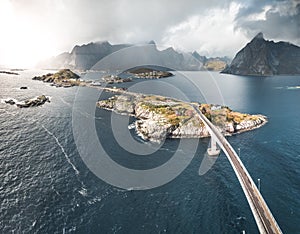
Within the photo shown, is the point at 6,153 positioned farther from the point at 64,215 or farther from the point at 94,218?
the point at 94,218

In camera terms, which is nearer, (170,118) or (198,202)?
(198,202)

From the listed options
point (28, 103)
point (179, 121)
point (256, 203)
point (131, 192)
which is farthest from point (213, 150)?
point (28, 103)

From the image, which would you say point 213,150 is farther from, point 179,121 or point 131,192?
point 131,192

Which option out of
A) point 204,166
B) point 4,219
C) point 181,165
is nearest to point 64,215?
point 4,219

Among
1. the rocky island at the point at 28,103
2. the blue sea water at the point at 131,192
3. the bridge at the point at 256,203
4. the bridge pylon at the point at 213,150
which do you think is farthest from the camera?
the rocky island at the point at 28,103

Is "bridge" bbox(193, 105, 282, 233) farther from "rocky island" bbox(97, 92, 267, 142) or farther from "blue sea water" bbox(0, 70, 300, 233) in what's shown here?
"rocky island" bbox(97, 92, 267, 142)

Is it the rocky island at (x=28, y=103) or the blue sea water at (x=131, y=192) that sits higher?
the rocky island at (x=28, y=103)

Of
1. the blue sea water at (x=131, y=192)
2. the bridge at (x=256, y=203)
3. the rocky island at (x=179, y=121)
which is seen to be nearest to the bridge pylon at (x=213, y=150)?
the blue sea water at (x=131, y=192)

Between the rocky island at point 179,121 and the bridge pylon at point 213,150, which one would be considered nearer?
the bridge pylon at point 213,150

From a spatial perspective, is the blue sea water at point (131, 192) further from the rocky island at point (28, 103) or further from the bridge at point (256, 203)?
the rocky island at point (28, 103)

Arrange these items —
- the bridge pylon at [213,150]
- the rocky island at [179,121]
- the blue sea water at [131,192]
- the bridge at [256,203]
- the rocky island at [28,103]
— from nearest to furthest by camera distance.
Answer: the bridge at [256,203]
the blue sea water at [131,192]
the bridge pylon at [213,150]
the rocky island at [179,121]
the rocky island at [28,103]

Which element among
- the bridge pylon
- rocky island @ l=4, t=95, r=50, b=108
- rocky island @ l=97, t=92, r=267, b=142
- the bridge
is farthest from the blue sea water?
rocky island @ l=4, t=95, r=50, b=108
